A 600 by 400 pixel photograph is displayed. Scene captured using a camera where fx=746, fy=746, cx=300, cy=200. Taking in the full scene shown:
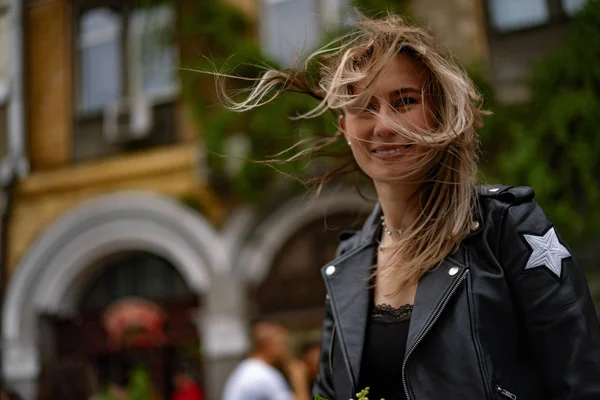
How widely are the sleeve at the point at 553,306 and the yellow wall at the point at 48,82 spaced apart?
8893 millimetres

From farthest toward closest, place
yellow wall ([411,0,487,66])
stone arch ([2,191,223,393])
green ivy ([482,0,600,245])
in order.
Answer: stone arch ([2,191,223,393]), yellow wall ([411,0,487,66]), green ivy ([482,0,600,245])

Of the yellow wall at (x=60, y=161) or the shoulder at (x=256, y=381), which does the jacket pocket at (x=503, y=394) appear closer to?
the shoulder at (x=256, y=381)

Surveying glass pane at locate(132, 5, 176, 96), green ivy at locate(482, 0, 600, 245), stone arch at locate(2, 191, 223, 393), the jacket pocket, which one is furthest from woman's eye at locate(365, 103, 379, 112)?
glass pane at locate(132, 5, 176, 96)

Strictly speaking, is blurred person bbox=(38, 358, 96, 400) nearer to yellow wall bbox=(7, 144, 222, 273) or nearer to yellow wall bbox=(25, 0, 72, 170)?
yellow wall bbox=(7, 144, 222, 273)

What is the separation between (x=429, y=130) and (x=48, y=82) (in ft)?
30.3

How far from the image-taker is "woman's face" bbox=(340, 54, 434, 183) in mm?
1576

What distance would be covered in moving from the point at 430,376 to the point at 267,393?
3314 millimetres

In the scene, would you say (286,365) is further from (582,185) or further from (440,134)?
(440,134)

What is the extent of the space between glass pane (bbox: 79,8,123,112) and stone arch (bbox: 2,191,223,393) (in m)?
1.46

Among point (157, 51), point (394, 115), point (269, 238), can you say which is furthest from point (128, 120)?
point (394, 115)

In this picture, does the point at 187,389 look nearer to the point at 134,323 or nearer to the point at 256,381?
the point at 134,323

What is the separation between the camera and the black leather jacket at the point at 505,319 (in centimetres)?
138

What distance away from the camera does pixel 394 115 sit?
1.57 m

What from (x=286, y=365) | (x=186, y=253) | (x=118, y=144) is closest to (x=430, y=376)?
(x=286, y=365)
